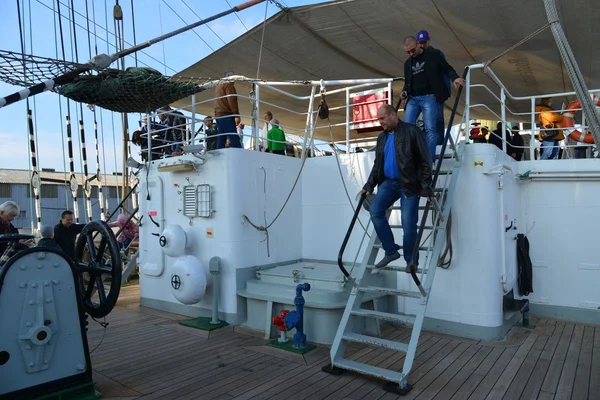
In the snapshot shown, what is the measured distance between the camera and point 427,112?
5.43 metres

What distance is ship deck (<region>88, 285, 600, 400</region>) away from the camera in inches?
159

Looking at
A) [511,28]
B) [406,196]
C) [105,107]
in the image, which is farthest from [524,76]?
[105,107]

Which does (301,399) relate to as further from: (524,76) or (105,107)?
(524,76)

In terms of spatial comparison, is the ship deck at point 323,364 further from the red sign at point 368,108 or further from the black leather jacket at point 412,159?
the red sign at point 368,108

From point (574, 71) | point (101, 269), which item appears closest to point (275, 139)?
point (101, 269)

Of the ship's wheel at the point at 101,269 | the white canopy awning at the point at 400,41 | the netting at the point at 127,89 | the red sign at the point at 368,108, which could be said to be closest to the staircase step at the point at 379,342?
the ship's wheel at the point at 101,269

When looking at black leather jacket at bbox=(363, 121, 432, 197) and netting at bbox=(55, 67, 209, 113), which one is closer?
black leather jacket at bbox=(363, 121, 432, 197)

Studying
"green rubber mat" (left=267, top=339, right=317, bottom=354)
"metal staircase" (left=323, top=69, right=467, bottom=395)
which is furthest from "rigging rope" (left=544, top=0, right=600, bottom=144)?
"green rubber mat" (left=267, top=339, right=317, bottom=354)

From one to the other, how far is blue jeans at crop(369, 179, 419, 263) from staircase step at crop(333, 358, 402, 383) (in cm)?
120

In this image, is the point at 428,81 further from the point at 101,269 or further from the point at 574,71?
the point at 101,269

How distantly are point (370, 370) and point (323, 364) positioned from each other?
2.33 ft

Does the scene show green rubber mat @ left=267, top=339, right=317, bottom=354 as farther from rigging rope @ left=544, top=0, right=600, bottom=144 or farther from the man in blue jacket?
rigging rope @ left=544, top=0, right=600, bottom=144

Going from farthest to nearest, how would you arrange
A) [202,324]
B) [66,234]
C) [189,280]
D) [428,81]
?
[66,234]
[202,324]
[189,280]
[428,81]

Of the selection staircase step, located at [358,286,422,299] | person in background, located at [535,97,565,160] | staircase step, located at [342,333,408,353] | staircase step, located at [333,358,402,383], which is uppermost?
person in background, located at [535,97,565,160]
